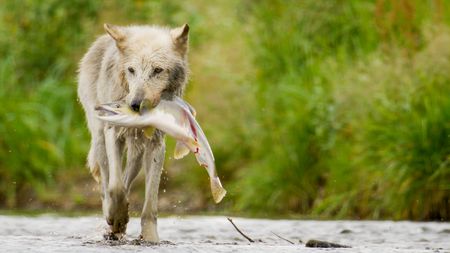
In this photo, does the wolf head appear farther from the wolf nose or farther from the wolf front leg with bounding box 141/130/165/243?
the wolf front leg with bounding box 141/130/165/243

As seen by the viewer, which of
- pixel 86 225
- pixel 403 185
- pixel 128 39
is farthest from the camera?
pixel 403 185

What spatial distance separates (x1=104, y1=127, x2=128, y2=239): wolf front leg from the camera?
7.80m

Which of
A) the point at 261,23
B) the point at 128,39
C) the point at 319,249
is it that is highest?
the point at 261,23

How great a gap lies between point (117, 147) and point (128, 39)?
2.93ft

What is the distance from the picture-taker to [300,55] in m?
14.2

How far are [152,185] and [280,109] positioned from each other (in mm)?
5259

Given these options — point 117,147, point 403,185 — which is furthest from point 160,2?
point 117,147

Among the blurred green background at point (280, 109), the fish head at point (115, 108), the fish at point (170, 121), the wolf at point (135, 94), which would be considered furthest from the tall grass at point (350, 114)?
the fish head at point (115, 108)

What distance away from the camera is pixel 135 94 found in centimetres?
732

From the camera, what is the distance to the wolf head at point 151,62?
294 inches

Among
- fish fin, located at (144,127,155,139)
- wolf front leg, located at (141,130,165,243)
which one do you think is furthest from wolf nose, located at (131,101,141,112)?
wolf front leg, located at (141,130,165,243)

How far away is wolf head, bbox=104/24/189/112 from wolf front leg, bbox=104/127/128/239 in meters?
0.53

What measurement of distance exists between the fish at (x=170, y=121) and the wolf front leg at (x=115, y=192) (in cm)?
54

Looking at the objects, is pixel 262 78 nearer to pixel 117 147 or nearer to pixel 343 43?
pixel 343 43
